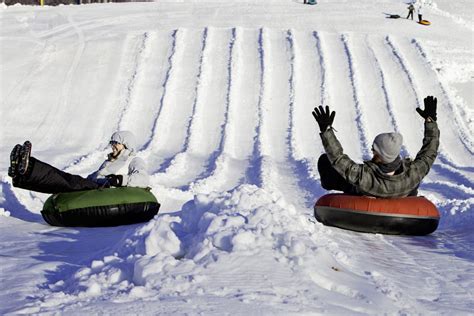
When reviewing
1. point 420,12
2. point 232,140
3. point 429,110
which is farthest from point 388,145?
point 420,12

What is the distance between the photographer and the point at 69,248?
522 cm

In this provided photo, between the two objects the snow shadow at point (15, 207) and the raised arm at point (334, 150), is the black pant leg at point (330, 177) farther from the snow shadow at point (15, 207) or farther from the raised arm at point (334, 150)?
the snow shadow at point (15, 207)

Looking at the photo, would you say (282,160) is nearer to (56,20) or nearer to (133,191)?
(133,191)

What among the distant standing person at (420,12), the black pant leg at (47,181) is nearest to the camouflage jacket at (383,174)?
the black pant leg at (47,181)

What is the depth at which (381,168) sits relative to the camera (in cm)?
612

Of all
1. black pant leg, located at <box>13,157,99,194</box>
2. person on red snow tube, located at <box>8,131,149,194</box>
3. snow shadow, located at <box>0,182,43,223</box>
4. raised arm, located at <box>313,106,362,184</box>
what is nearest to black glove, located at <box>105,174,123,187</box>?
person on red snow tube, located at <box>8,131,149,194</box>

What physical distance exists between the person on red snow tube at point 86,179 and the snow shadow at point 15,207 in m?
0.55

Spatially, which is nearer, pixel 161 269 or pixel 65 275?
pixel 161 269

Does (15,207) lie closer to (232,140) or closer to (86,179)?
(86,179)

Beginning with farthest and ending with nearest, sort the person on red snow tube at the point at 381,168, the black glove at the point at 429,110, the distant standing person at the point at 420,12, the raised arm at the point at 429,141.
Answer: the distant standing person at the point at 420,12, the black glove at the point at 429,110, the raised arm at the point at 429,141, the person on red snow tube at the point at 381,168

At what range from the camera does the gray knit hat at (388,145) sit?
5.96m

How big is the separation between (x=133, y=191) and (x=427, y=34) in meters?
15.9

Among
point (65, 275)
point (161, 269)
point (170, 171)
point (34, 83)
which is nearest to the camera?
point (161, 269)

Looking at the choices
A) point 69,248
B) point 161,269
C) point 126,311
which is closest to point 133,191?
point 69,248
